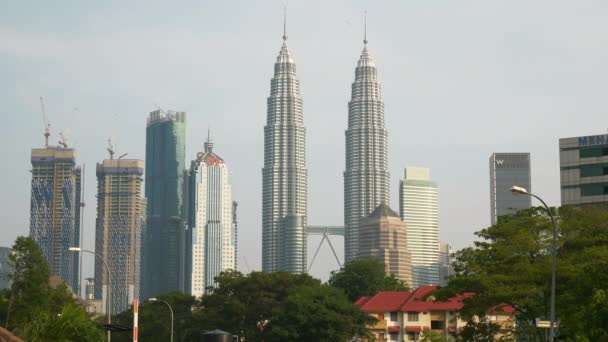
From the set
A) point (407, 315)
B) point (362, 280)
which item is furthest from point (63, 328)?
point (362, 280)

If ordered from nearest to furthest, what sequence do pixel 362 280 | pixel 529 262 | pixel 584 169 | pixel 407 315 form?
pixel 529 262
pixel 407 315
pixel 584 169
pixel 362 280

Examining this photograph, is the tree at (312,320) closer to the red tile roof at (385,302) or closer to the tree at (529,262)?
the red tile roof at (385,302)

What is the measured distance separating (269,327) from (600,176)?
52.5 m

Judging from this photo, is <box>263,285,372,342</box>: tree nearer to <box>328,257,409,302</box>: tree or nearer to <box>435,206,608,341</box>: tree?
<box>435,206,608,341</box>: tree

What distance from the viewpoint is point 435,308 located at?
144750 mm

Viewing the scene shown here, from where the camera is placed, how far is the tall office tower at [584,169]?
146 metres

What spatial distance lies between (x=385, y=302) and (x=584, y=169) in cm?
3272

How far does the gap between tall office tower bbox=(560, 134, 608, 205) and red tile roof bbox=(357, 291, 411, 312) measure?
26.0 metres

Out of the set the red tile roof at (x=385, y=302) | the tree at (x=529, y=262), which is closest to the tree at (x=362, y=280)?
the red tile roof at (x=385, y=302)

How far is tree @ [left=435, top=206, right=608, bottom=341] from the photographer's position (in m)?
63.9

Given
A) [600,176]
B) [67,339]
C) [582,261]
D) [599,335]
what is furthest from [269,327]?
[67,339]

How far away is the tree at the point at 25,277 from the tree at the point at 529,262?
35.3m

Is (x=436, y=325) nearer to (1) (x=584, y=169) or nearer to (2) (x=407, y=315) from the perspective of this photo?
(2) (x=407, y=315)

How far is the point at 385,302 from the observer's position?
151125 millimetres
